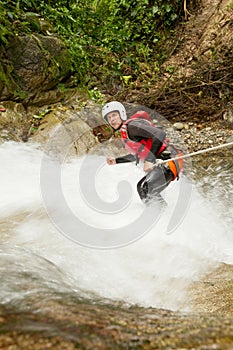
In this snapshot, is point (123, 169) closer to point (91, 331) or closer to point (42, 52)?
point (42, 52)

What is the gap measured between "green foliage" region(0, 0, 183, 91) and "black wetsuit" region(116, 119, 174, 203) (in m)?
3.76

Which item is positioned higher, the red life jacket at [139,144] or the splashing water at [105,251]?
the red life jacket at [139,144]

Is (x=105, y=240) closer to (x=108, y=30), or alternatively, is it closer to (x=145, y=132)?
(x=145, y=132)

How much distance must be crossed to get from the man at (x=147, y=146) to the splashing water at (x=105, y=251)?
59 centimetres

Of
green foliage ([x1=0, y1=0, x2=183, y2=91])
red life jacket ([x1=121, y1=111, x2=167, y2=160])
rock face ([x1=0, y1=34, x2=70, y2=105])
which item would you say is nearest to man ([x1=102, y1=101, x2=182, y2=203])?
red life jacket ([x1=121, y1=111, x2=167, y2=160])

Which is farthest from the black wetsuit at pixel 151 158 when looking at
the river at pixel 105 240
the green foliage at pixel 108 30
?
the green foliage at pixel 108 30

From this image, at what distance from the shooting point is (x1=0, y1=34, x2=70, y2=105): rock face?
655 cm

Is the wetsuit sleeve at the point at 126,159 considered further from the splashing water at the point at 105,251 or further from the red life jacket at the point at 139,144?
the splashing water at the point at 105,251

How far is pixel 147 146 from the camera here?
15.4 feet

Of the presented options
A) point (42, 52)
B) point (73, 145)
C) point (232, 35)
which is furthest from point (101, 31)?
point (73, 145)

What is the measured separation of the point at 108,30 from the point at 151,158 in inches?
235

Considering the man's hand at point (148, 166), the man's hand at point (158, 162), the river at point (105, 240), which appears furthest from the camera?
the man's hand at point (148, 166)

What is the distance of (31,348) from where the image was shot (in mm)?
1161

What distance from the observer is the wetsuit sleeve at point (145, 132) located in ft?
14.9
